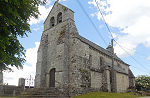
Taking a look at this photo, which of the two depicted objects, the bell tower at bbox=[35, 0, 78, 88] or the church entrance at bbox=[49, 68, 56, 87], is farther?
the church entrance at bbox=[49, 68, 56, 87]

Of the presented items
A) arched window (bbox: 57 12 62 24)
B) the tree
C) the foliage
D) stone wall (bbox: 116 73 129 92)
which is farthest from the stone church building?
the foliage

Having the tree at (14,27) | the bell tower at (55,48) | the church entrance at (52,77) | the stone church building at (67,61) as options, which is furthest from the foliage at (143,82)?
the tree at (14,27)

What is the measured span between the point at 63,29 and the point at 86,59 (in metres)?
5.66

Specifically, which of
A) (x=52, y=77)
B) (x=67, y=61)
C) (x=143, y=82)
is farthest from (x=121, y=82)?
(x=143, y=82)

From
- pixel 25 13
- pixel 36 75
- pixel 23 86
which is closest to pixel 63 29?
pixel 36 75

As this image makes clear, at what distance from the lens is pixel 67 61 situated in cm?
1903

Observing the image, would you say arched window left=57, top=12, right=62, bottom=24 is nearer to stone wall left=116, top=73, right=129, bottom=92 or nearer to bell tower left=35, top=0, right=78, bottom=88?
bell tower left=35, top=0, right=78, bottom=88

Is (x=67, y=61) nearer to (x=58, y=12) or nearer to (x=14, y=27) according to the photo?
(x=58, y=12)

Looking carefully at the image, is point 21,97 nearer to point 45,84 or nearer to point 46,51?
point 45,84

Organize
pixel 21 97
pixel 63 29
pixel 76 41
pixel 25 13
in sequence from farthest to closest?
pixel 63 29, pixel 76 41, pixel 21 97, pixel 25 13

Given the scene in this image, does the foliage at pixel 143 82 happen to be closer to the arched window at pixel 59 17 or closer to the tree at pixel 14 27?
the arched window at pixel 59 17

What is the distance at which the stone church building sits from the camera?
18.2 meters

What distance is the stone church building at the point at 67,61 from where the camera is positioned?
1817 cm

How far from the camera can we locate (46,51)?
2267cm
